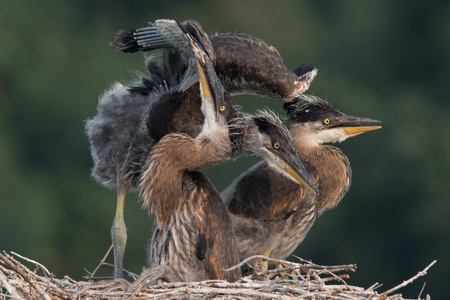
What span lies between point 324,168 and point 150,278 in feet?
4.16

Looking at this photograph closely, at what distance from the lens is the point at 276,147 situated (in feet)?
9.92

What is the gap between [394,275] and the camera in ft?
A: 34.1

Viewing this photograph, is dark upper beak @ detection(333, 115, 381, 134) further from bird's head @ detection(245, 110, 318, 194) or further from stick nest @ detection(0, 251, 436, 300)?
stick nest @ detection(0, 251, 436, 300)

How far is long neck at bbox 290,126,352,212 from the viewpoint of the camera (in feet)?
11.8

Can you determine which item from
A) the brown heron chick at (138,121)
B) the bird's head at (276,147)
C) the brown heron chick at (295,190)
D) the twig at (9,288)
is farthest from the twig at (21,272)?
the brown heron chick at (295,190)

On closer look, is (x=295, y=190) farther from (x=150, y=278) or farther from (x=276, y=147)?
(x=150, y=278)

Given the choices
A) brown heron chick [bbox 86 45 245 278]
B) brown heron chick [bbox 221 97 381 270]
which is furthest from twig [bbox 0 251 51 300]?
brown heron chick [bbox 221 97 381 270]

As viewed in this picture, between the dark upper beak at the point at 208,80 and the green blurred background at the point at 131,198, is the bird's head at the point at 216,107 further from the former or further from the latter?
the green blurred background at the point at 131,198

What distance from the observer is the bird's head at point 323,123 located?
359 centimetres

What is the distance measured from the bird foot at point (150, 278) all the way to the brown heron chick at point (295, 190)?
0.67 metres

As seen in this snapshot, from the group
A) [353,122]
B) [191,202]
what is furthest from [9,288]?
[353,122]

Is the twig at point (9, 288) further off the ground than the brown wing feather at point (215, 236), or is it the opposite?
the brown wing feather at point (215, 236)

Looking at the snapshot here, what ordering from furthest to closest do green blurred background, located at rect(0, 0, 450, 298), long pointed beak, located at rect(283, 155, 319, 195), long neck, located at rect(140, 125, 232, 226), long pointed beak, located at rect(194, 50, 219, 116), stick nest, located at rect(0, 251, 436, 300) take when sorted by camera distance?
green blurred background, located at rect(0, 0, 450, 298) < long pointed beak, located at rect(283, 155, 319, 195) < long neck, located at rect(140, 125, 232, 226) < long pointed beak, located at rect(194, 50, 219, 116) < stick nest, located at rect(0, 251, 436, 300)

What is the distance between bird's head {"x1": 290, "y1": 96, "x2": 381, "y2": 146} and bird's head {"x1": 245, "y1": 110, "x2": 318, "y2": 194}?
58cm
